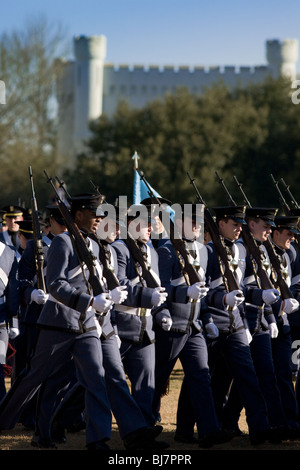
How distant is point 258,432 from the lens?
26.6ft

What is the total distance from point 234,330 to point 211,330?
22 centimetres

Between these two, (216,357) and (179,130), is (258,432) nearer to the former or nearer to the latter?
(216,357)

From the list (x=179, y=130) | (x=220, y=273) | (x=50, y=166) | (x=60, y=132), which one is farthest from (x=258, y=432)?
(x=60, y=132)

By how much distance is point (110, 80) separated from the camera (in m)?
73.2

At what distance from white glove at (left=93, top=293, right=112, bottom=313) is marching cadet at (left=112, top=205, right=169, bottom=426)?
709mm

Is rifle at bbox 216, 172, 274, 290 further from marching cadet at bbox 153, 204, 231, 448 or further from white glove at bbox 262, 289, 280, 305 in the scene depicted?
marching cadet at bbox 153, 204, 231, 448

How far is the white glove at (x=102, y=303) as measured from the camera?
23.6ft

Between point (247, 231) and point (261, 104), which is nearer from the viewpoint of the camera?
point (247, 231)

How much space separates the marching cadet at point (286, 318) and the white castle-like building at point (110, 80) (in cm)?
5332

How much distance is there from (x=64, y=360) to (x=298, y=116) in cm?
3229

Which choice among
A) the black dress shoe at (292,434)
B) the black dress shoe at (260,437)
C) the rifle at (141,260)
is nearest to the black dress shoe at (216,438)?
the black dress shoe at (260,437)

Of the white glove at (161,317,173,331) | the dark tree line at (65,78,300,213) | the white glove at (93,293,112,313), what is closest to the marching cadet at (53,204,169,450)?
the white glove at (93,293,112,313)

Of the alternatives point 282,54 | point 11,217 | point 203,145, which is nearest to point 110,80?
point 282,54

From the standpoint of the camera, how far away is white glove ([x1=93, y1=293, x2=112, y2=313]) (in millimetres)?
7188
